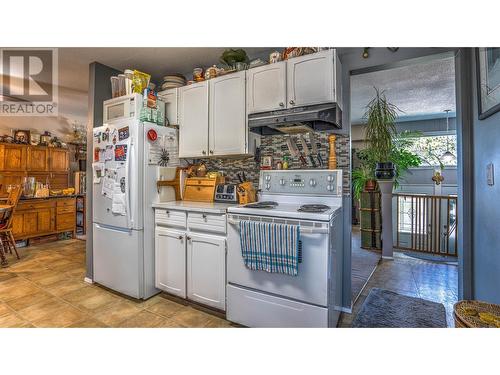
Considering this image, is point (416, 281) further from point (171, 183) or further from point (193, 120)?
point (193, 120)

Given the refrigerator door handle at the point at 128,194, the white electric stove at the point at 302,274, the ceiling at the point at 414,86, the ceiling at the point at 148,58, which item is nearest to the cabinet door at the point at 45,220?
the ceiling at the point at 148,58

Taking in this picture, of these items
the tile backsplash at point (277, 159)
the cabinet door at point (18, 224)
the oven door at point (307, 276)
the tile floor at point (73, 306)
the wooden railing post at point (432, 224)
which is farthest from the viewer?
the cabinet door at point (18, 224)

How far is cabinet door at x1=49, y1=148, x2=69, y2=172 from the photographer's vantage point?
515 cm

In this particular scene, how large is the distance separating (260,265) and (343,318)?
985 mm

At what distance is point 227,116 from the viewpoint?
2.46m

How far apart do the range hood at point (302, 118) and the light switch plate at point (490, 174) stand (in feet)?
3.23

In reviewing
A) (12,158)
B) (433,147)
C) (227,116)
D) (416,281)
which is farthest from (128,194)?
(433,147)

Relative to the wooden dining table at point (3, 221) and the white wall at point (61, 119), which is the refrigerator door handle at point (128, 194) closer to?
the wooden dining table at point (3, 221)

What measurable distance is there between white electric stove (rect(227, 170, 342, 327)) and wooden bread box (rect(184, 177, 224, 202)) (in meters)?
0.75

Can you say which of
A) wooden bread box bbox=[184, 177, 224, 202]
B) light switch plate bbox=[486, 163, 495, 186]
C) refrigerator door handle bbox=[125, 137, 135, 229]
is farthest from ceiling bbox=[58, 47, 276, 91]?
light switch plate bbox=[486, 163, 495, 186]

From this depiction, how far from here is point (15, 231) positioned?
13.9ft

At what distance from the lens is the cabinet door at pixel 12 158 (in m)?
4.44
